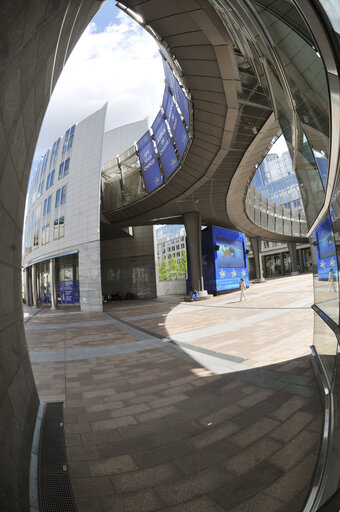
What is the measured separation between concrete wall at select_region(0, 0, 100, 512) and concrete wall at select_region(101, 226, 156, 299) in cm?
2587

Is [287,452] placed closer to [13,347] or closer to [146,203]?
[13,347]

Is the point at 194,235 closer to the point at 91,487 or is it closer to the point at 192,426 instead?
the point at 192,426

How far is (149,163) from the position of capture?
1962 centimetres

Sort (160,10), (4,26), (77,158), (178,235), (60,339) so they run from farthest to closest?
(178,235) < (77,158) < (60,339) < (160,10) < (4,26)

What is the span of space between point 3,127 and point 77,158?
22.6 m

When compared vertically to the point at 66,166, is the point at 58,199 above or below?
below

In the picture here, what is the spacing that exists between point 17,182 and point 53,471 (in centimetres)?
274

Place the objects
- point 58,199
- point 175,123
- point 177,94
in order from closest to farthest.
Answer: point 177,94 < point 175,123 < point 58,199

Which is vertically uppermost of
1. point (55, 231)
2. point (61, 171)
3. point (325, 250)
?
point (61, 171)

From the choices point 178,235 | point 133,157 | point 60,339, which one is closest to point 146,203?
point 133,157

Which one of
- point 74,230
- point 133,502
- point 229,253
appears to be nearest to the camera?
point 133,502

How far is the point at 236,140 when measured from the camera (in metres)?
11.8

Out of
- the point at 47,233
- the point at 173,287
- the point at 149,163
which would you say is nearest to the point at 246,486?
the point at 149,163

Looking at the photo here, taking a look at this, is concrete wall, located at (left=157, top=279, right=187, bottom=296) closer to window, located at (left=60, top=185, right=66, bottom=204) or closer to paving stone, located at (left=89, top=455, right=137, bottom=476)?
window, located at (left=60, top=185, right=66, bottom=204)
